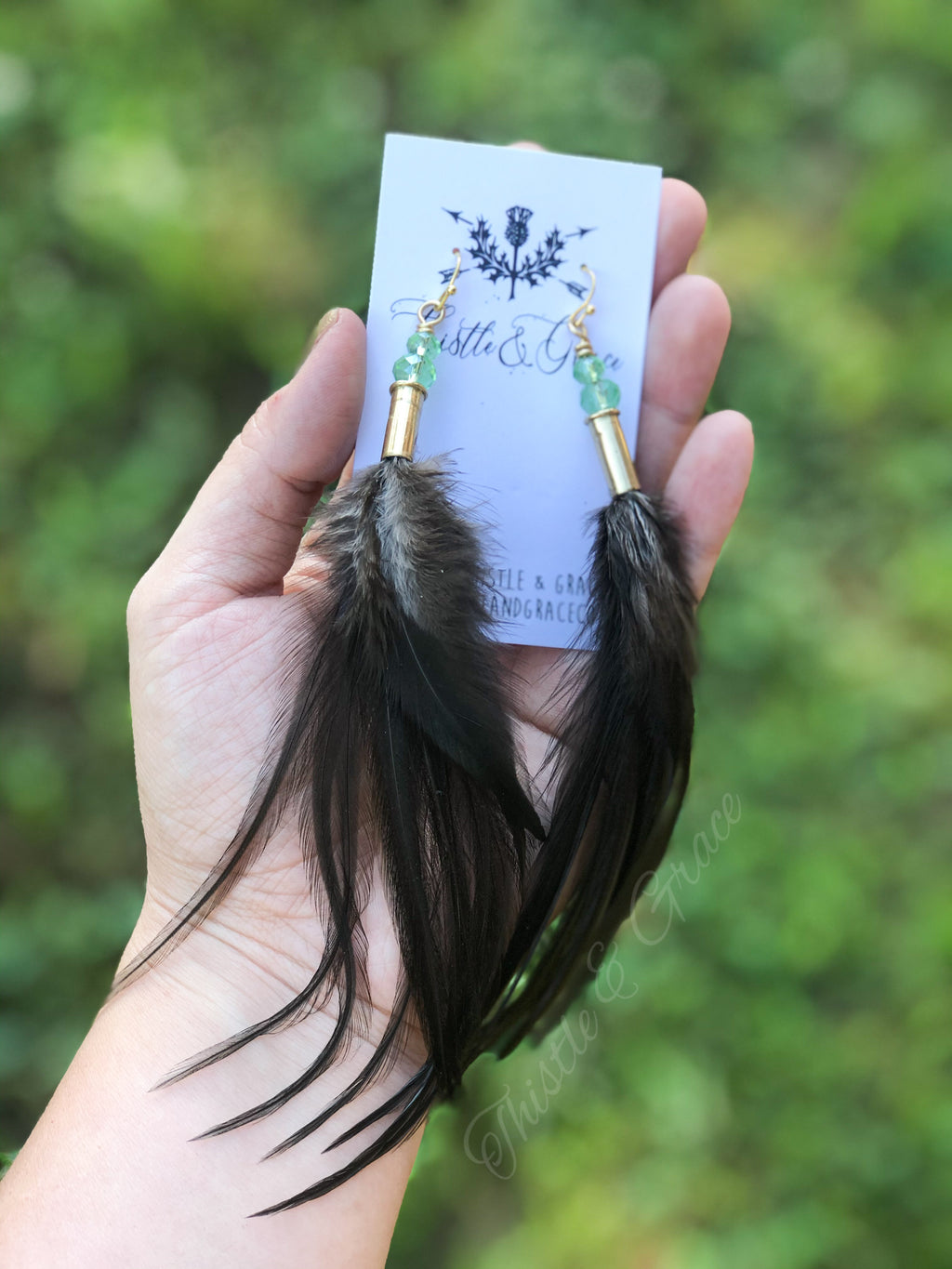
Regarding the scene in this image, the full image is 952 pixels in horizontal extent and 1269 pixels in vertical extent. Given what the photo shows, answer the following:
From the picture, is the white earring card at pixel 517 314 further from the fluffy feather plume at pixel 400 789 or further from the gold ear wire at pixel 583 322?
the fluffy feather plume at pixel 400 789

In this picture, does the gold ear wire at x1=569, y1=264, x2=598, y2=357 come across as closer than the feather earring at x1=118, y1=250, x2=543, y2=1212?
No

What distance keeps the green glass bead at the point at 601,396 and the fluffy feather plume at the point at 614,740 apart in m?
0.12

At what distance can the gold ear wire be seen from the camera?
54.9 inches

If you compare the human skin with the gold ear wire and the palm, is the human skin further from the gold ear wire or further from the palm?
the gold ear wire

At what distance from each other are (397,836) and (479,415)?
574mm

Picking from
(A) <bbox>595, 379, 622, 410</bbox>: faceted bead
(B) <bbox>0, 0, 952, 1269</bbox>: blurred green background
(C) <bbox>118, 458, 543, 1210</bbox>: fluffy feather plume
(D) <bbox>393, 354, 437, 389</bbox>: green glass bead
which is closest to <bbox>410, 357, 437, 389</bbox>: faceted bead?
(D) <bbox>393, 354, 437, 389</bbox>: green glass bead

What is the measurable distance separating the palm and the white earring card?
0.16 m

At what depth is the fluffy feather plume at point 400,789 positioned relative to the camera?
121 cm

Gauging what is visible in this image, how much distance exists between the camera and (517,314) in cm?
140

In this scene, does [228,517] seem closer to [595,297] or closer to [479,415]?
[479,415]

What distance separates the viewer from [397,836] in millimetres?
1213

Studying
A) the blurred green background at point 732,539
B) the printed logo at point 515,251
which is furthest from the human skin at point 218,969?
the blurred green background at point 732,539

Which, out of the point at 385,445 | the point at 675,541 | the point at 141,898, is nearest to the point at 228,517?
the point at 385,445

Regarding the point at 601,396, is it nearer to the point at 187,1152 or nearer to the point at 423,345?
the point at 423,345
